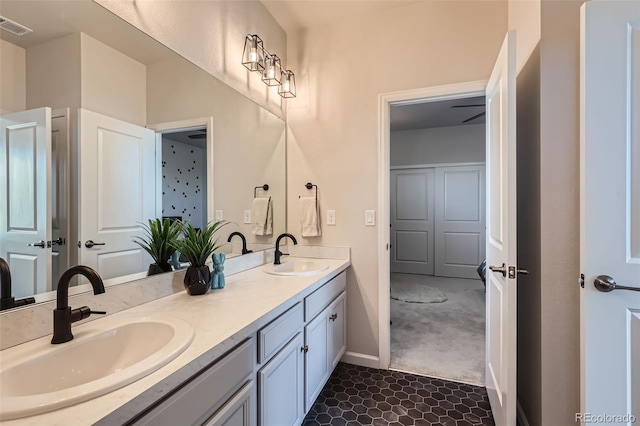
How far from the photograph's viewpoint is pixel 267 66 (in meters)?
2.23

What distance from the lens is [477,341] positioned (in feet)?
8.98

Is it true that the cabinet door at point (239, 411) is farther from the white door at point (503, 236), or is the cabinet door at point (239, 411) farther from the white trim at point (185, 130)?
the white door at point (503, 236)

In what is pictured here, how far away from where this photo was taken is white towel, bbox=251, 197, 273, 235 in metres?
2.26

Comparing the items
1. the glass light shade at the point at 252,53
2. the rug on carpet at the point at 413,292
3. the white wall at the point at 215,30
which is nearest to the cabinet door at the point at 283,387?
the white wall at the point at 215,30

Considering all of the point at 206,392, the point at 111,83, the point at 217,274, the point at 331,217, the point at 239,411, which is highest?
the point at 111,83

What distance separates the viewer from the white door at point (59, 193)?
1.01m

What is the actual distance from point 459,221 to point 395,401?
4.01m

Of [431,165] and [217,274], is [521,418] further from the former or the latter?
[431,165]

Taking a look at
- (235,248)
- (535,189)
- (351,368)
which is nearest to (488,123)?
(535,189)

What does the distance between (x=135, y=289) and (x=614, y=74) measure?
84.7 inches

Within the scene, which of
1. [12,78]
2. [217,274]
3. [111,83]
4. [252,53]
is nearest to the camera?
[12,78]

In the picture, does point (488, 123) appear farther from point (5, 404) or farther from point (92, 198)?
point (5, 404)

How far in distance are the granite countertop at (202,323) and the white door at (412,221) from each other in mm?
3939

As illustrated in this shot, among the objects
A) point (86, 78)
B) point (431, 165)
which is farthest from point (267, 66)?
point (431, 165)
